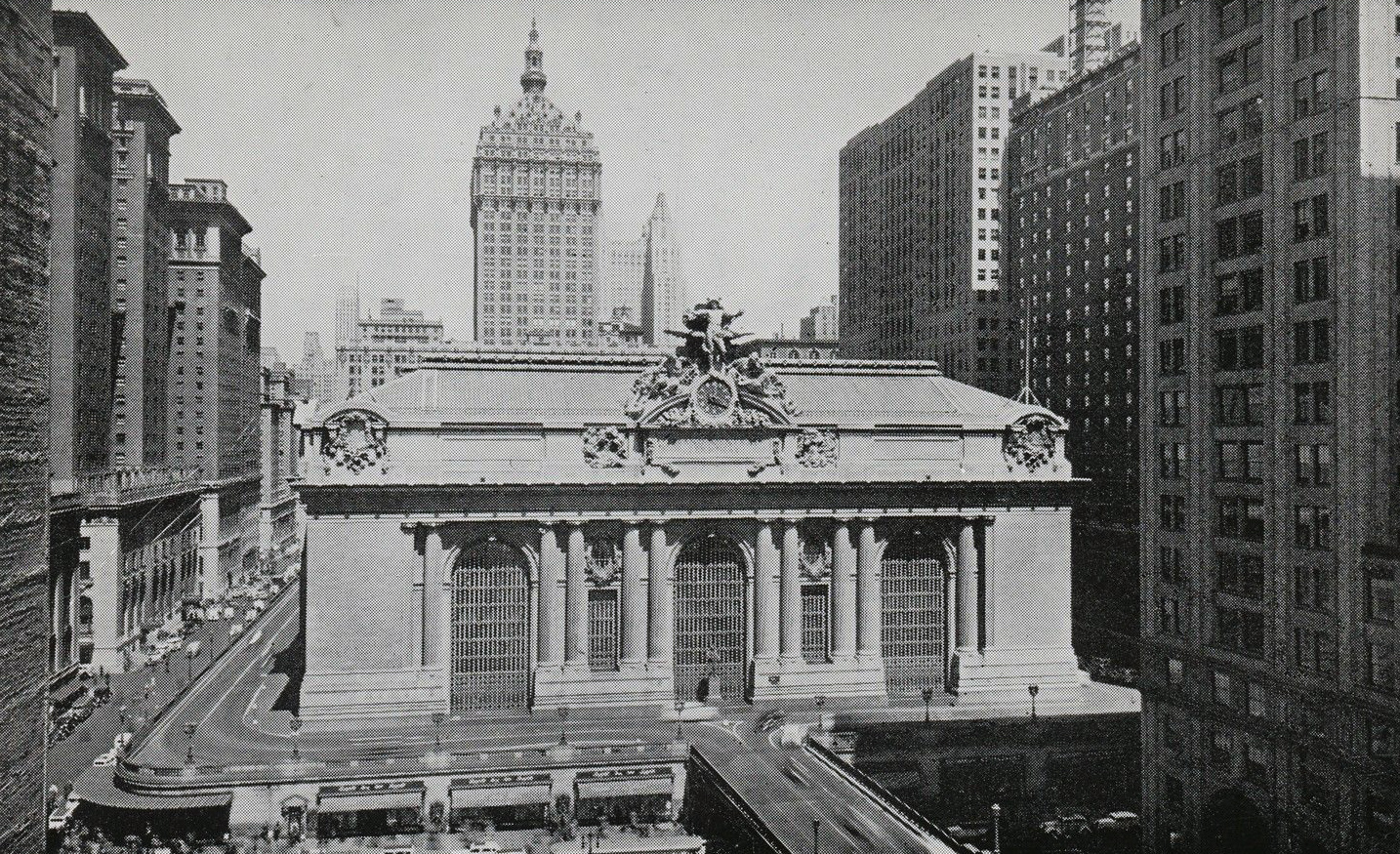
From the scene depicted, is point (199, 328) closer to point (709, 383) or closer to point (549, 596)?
point (549, 596)

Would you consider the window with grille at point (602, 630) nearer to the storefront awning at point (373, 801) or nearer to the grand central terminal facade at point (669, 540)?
the grand central terminal facade at point (669, 540)

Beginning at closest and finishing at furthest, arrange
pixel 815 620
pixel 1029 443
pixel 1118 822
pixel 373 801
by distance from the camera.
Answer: pixel 373 801, pixel 1118 822, pixel 815 620, pixel 1029 443

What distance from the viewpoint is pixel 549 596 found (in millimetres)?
63781

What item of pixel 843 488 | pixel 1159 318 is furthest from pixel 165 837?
pixel 1159 318

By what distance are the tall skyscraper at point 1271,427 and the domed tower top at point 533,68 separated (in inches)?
5392

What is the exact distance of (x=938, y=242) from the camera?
13512 centimetres

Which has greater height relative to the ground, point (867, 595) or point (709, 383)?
point (709, 383)

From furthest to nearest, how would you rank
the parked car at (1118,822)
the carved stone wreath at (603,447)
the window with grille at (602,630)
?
the window with grille at (602,630) → the carved stone wreath at (603,447) → the parked car at (1118,822)

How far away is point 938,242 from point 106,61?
3617 inches

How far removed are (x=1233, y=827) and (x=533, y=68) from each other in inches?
6370

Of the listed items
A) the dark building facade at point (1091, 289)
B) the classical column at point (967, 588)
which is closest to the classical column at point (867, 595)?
the classical column at point (967, 588)

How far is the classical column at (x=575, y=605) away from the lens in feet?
210

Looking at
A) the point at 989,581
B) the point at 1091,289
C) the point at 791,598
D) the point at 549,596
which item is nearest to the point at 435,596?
the point at 549,596

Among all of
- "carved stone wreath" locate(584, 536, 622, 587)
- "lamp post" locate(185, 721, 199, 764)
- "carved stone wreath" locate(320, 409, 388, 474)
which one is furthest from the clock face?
"lamp post" locate(185, 721, 199, 764)
